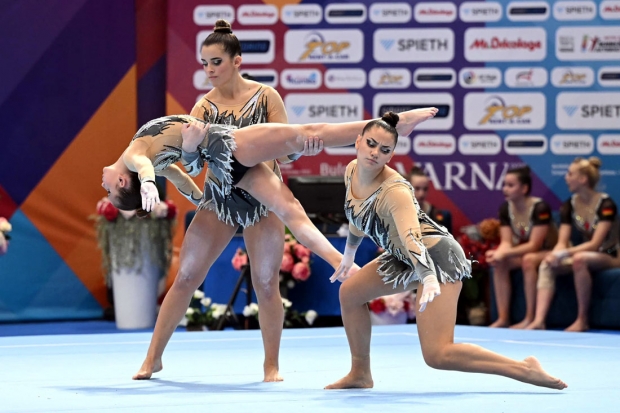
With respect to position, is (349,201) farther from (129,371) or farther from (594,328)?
(594,328)

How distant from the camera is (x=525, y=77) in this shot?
873 cm

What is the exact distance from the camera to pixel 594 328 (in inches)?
297

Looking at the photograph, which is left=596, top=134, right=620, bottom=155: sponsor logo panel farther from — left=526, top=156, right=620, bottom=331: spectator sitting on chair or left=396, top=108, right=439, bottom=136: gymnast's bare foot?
left=396, top=108, right=439, bottom=136: gymnast's bare foot

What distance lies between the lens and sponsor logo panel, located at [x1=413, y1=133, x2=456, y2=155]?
8812 millimetres

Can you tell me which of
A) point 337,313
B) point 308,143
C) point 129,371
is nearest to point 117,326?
point 337,313

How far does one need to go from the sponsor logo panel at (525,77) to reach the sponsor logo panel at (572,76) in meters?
0.10

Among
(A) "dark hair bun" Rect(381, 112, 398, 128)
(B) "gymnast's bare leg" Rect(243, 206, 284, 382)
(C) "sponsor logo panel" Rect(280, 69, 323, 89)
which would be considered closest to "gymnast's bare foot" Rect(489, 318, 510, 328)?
(C) "sponsor logo panel" Rect(280, 69, 323, 89)

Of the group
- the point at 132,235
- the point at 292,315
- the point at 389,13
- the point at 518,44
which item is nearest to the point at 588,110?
the point at 518,44

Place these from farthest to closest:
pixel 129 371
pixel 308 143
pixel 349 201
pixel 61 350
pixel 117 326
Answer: pixel 117 326
pixel 61 350
pixel 129 371
pixel 308 143
pixel 349 201

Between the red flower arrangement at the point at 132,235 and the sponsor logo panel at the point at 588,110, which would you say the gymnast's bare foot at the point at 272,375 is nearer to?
the red flower arrangement at the point at 132,235

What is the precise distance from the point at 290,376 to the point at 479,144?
475cm

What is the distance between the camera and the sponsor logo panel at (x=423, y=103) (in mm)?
8766

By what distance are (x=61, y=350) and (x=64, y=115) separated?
352 centimetres

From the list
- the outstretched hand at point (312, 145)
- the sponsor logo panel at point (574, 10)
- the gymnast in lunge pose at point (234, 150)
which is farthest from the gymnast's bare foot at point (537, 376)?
the sponsor logo panel at point (574, 10)
